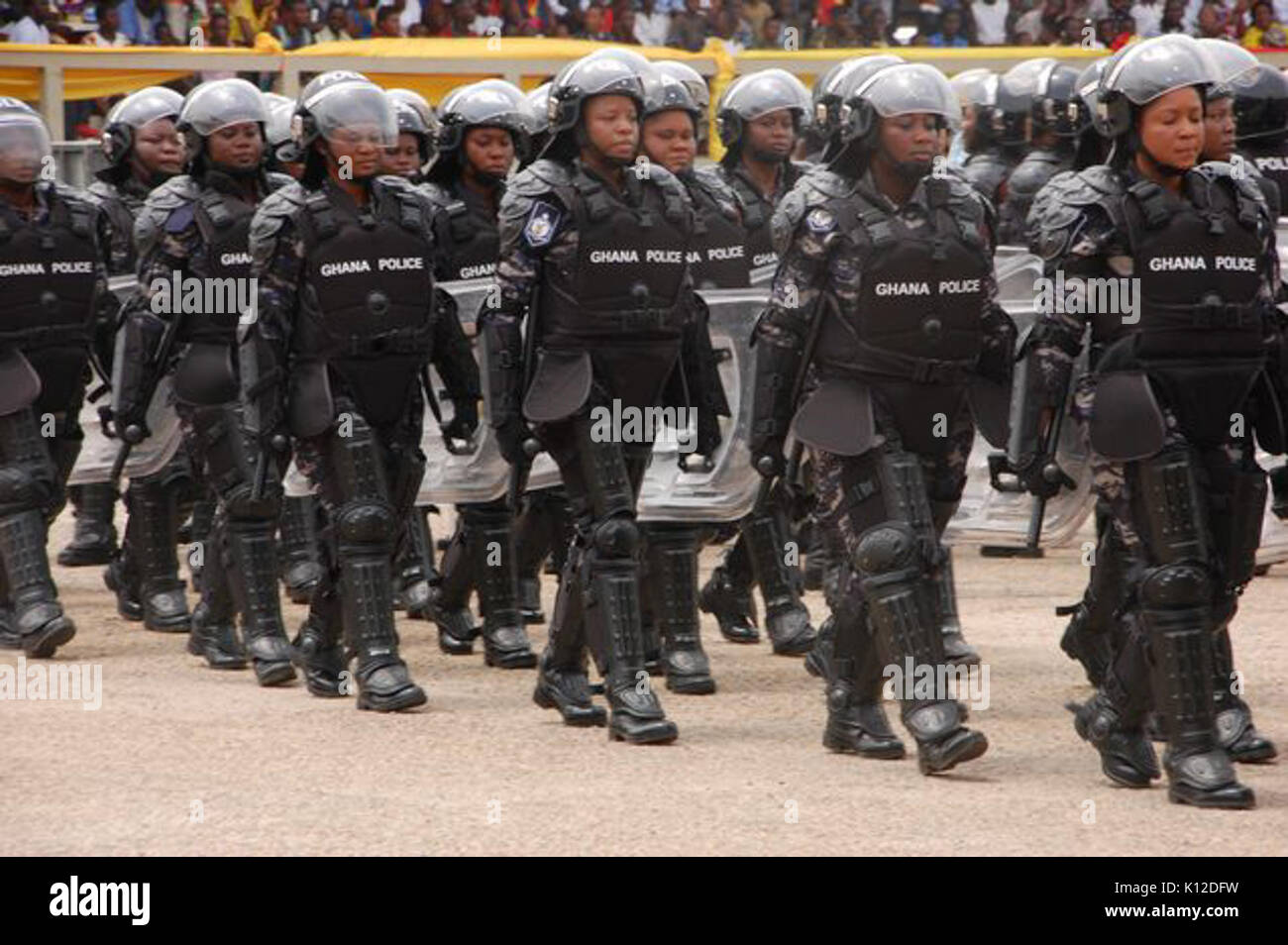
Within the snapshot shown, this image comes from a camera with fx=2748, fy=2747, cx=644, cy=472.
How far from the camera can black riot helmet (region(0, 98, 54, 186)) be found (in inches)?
396

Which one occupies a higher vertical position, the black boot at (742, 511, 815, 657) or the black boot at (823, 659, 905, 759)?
the black boot at (823, 659, 905, 759)

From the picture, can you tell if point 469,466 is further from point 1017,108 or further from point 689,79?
point 1017,108

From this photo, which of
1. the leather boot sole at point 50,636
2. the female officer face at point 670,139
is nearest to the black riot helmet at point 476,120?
the female officer face at point 670,139

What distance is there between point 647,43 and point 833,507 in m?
14.9

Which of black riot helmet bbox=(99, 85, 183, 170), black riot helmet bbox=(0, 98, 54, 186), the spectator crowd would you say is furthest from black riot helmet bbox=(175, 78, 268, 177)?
the spectator crowd

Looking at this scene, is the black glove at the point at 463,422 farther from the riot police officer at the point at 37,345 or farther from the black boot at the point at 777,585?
Answer: the riot police officer at the point at 37,345

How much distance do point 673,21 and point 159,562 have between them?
12294mm

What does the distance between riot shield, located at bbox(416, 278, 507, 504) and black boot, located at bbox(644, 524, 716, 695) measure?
Answer: 2.46 ft

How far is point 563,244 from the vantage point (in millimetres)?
8609

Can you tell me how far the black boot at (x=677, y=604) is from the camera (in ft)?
31.6

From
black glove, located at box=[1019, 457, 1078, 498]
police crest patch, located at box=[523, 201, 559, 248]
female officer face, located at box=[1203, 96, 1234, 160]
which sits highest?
female officer face, located at box=[1203, 96, 1234, 160]

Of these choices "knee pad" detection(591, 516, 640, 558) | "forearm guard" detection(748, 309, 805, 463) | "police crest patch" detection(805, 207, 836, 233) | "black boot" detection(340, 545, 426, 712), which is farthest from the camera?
"black boot" detection(340, 545, 426, 712)

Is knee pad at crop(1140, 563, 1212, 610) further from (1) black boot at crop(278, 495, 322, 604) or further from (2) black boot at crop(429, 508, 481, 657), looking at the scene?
(1) black boot at crop(278, 495, 322, 604)

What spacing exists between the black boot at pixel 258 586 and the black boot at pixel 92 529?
3250mm
